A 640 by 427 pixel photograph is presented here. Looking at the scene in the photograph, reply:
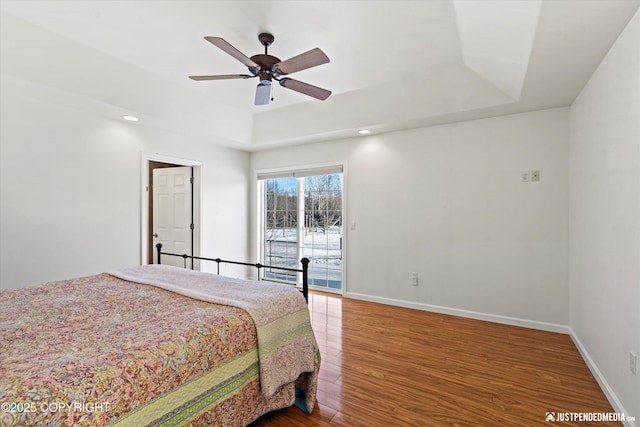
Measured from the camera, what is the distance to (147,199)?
4020 millimetres

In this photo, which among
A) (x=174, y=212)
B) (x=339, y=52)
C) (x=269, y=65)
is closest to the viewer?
(x=269, y=65)

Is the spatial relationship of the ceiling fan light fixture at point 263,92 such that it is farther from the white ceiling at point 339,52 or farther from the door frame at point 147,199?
the door frame at point 147,199

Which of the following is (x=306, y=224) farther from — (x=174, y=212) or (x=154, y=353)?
(x=154, y=353)

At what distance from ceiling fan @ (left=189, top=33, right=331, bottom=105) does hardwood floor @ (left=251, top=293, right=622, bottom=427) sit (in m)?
2.41

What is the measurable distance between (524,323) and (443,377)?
1.72 meters

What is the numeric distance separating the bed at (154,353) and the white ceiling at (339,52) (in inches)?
81.4

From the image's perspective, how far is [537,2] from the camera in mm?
1755

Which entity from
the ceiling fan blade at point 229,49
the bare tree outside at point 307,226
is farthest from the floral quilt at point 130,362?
the bare tree outside at point 307,226

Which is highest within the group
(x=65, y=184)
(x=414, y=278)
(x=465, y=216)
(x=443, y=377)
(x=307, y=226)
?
(x=65, y=184)

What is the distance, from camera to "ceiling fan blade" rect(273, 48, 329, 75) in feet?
7.15

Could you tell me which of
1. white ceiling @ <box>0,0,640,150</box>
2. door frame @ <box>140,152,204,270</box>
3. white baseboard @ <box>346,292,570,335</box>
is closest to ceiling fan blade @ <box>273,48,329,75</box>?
white ceiling @ <box>0,0,640,150</box>

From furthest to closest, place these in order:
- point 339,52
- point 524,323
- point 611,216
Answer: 1. point 524,323
2. point 339,52
3. point 611,216

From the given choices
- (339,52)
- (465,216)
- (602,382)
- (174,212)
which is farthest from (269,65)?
(602,382)

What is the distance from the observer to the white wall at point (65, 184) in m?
2.92
